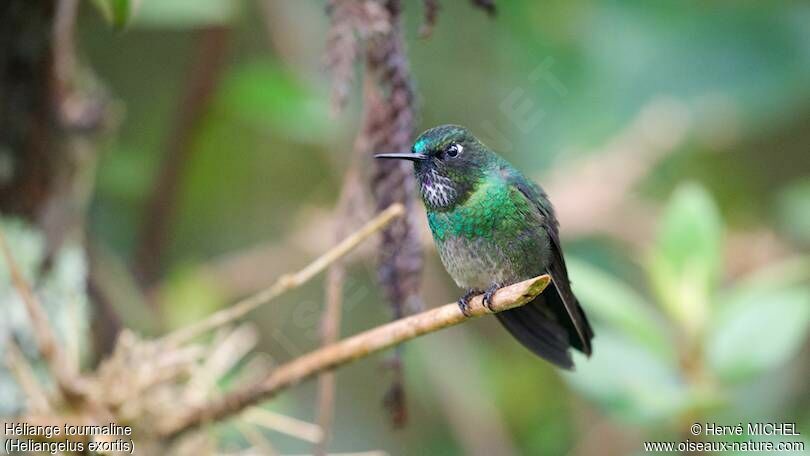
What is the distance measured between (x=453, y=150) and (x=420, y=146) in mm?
109

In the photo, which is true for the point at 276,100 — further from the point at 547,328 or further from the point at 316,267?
the point at 547,328

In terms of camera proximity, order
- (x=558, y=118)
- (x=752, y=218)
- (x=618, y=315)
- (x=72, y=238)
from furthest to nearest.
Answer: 1. (x=752, y=218)
2. (x=558, y=118)
3. (x=72, y=238)
4. (x=618, y=315)

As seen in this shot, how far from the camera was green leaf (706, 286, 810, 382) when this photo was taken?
239 centimetres

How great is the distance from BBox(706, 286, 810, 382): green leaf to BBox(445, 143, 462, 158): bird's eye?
971 millimetres

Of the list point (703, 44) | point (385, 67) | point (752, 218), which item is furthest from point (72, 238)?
point (752, 218)

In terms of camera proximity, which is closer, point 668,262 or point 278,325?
point 668,262

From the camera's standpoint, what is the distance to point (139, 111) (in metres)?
3.99

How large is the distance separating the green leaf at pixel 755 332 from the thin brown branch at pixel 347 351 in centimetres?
75

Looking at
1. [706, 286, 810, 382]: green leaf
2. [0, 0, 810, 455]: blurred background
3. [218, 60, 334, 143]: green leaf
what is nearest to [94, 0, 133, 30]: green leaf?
[0, 0, 810, 455]: blurred background

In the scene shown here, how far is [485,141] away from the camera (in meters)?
4.20

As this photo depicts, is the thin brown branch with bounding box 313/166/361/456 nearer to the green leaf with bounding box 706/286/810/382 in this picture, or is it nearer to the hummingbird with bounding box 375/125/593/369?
the hummingbird with bounding box 375/125/593/369

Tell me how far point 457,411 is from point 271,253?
41.7 inches

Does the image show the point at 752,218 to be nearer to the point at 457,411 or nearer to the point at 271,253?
the point at 457,411

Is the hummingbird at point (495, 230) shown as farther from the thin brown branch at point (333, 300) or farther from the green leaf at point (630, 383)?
the green leaf at point (630, 383)
